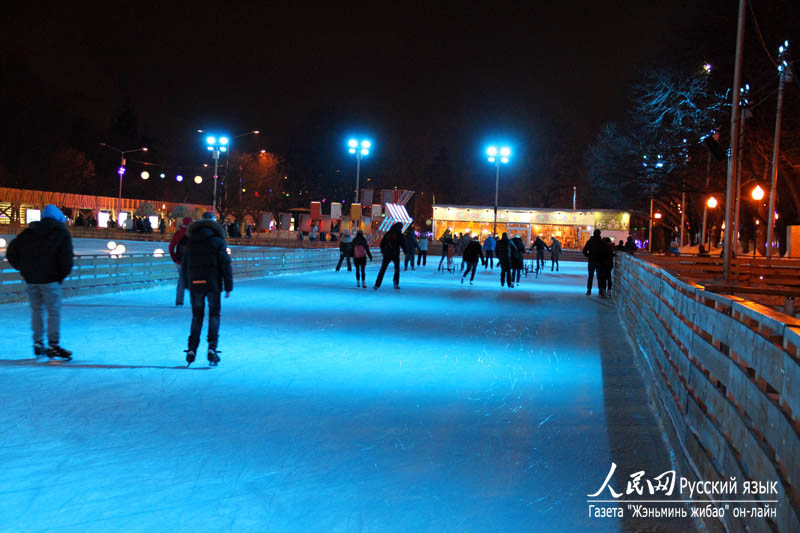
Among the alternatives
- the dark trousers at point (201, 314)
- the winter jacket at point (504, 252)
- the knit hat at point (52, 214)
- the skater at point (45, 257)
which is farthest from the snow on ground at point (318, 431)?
the winter jacket at point (504, 252)

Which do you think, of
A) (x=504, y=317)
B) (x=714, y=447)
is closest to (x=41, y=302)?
(x=714, y=447)

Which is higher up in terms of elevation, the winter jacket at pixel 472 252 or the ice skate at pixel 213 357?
the winter jacket at pixel 472 252

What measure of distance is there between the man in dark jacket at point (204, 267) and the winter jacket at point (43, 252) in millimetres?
1319

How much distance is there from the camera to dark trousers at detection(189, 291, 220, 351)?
8539mm

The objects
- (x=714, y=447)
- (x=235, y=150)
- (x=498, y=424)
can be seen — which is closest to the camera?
(x=714, y=447)

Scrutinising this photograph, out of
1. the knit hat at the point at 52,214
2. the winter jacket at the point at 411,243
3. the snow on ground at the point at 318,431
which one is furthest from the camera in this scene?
the winter jacket at the point at 411,243

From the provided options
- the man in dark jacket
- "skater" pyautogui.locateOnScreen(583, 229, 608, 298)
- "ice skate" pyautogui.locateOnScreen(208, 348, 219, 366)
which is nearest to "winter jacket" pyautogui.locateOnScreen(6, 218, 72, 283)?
the man in dark jacket

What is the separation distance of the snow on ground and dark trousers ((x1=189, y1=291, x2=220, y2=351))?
0.31 m

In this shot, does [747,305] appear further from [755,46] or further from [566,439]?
[755,46]

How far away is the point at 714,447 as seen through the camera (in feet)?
12.6

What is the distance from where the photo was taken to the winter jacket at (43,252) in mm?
8484

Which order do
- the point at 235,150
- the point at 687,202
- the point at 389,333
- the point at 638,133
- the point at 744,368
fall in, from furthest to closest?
the point at 235,150, the point at 687,202, the point at 638,133, the point at 389,333, the point at 744,368

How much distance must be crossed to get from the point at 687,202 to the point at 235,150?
44190 mm

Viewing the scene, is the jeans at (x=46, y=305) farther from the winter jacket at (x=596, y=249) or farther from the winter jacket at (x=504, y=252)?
the winter jacket at (x=504, y=252)
